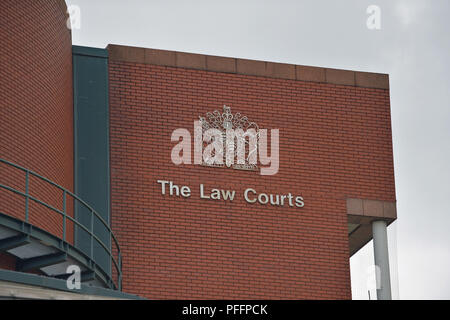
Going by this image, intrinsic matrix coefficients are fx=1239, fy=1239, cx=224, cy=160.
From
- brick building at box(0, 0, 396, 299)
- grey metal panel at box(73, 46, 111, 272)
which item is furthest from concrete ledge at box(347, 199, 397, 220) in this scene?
grey metal panel at box(73, 46, 111, 272)

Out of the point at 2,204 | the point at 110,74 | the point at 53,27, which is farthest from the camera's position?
the point at 110,74

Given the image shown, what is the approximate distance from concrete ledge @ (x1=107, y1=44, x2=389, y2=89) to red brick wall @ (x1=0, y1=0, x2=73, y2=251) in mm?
2118

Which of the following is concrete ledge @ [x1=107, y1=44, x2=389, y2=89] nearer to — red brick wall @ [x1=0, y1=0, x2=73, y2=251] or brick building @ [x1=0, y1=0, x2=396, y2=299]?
brick building @ [x1=0, y1=0, x2=396, y2=299]

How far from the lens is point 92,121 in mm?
26078

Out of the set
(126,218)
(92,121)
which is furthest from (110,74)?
(126,218)

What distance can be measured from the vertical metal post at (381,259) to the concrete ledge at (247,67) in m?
3.30

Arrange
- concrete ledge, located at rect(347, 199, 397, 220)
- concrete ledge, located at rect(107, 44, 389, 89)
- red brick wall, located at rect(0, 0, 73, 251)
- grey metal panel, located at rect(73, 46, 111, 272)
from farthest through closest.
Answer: concrete ledge, located at rect(347, 199, 397, 220)
concrete ledge, located at rect(107, 44, 389, 89)
grey metal panel, located at rect(73, 46, 111, 272)
red brick wall, located at rect(0, 0, 73, 251)

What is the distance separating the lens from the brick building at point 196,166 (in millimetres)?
24547

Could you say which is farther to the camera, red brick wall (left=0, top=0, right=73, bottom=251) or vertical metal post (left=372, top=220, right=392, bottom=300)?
vertical metal post (left=372, top=220, right=392, bottom=300)

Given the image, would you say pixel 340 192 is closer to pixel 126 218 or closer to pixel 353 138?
pixel 353 138

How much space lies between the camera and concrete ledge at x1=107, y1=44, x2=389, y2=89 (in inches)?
1059

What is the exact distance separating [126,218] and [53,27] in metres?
4.17

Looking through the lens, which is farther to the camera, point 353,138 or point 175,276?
point 353,138

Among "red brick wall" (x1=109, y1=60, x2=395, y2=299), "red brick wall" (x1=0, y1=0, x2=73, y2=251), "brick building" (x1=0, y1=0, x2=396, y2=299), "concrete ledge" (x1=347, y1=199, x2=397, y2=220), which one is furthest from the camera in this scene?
"concrete ledge" (x1=347, y1=199, x2=397, y2=220)
